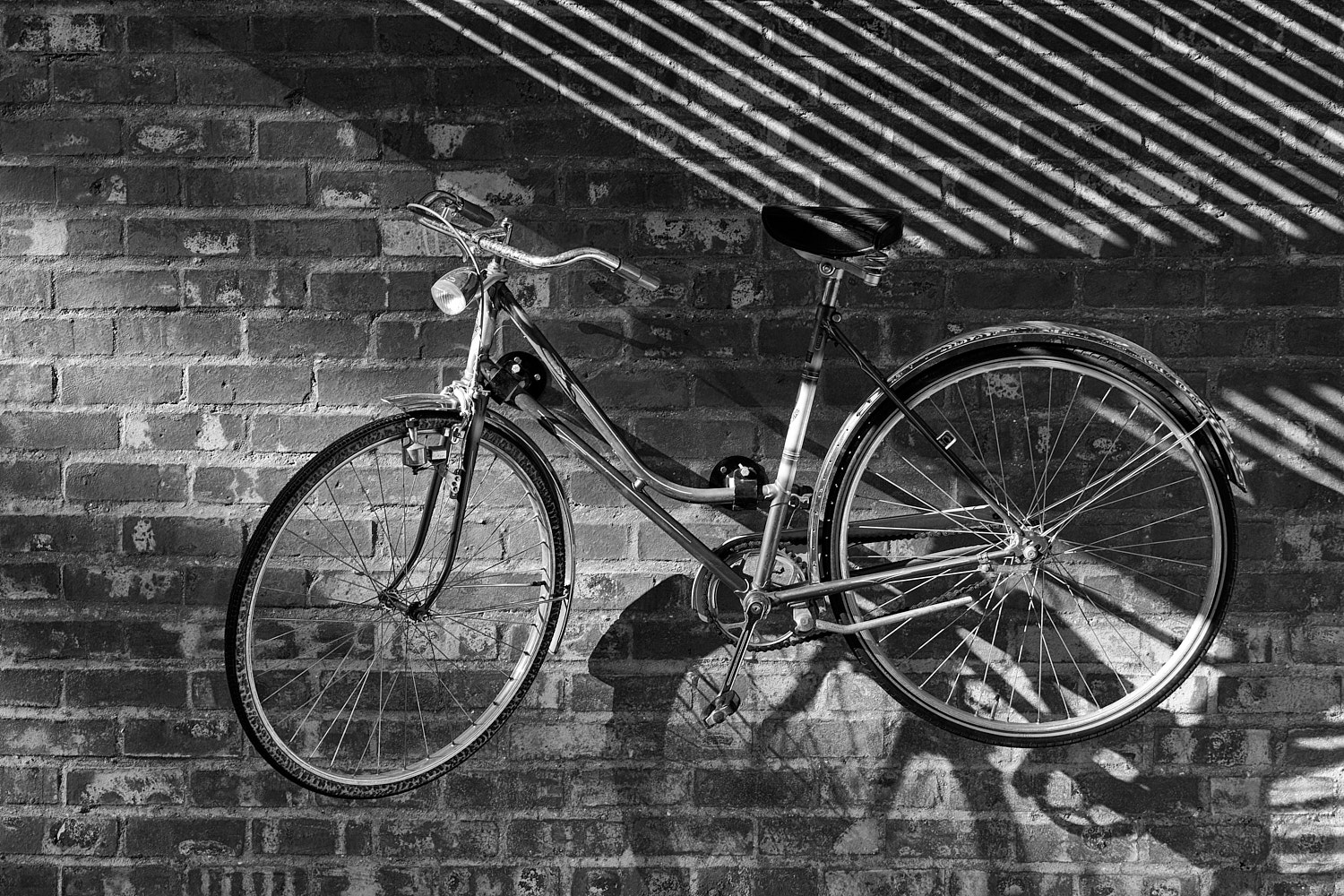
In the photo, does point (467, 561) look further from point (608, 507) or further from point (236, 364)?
point (236, 364)

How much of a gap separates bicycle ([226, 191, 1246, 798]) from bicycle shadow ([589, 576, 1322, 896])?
10cm

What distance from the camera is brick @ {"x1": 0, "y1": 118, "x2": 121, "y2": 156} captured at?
2018 mm

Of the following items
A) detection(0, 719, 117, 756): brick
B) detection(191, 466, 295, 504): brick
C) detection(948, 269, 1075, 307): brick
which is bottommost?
detection(0, 719, 117, 756): brick

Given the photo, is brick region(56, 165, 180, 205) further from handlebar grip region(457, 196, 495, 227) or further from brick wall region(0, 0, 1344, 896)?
handlebar grip region(457, 196, 495, 227)

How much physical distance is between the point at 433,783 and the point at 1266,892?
70.5 inches

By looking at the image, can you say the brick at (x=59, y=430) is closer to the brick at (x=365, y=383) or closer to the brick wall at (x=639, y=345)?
the brick wall at (x=639, y=345)

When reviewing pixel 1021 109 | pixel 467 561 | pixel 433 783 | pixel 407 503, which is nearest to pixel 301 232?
pixel 407 503

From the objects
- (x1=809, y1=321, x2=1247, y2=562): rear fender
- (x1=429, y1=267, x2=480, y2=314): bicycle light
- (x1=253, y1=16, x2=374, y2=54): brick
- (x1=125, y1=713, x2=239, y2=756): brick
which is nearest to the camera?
(x1=429, y1=267, x2=480, y2=314): bicycle light

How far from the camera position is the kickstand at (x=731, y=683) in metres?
1.93

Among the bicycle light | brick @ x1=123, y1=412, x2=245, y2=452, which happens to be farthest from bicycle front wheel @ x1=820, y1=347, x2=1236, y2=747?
brick @ x1=123, y1=412, x2=245, y2=452

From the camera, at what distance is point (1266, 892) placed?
2.13m

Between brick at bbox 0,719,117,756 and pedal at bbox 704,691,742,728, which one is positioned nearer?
pedal at bbox 704,691,742,728

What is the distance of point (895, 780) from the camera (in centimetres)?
212

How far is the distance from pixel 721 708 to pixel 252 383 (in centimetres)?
116
